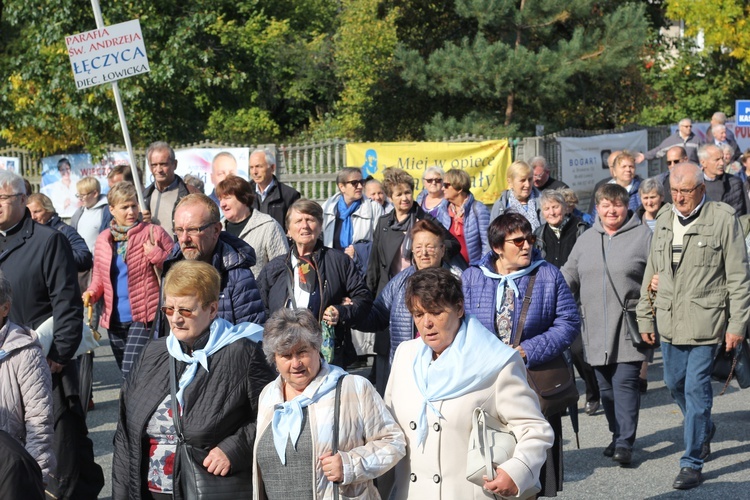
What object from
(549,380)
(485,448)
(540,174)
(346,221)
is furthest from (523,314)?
(540,174)

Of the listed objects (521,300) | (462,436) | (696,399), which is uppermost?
(521,300)

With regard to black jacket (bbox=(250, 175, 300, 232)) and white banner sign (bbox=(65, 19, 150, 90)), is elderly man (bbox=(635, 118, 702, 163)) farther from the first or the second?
white banner sign (bbox=(65, 19, 150, 90))

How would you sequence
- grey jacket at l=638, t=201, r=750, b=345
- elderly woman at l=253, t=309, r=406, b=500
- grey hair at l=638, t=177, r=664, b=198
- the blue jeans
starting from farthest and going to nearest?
grey hair at l=638, t=177, r=664, b=198, the blue jeans, grey jacket at l=638, t=201, r=750, b=345, elderly woman at l=253, t=309, r=406, b=500

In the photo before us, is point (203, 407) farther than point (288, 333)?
Yes

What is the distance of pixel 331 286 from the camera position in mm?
6402

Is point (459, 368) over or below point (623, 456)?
over

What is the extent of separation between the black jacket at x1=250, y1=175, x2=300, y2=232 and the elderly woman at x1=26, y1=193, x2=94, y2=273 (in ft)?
5.64

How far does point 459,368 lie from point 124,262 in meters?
4.10

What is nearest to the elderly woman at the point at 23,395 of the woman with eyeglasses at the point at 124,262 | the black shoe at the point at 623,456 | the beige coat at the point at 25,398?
the beige coat at the point at 25,398

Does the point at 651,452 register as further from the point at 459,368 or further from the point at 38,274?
the point at 38,274

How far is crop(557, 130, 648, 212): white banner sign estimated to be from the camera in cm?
1997

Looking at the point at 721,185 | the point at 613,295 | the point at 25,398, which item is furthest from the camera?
the point at 721,185

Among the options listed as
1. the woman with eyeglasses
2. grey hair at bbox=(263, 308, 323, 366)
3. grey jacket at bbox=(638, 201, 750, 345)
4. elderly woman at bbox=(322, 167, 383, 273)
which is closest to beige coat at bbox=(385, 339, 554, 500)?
grey hair at bbox=(263, 308, 323, 366)

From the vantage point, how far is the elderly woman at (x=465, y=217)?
29.9 feet
